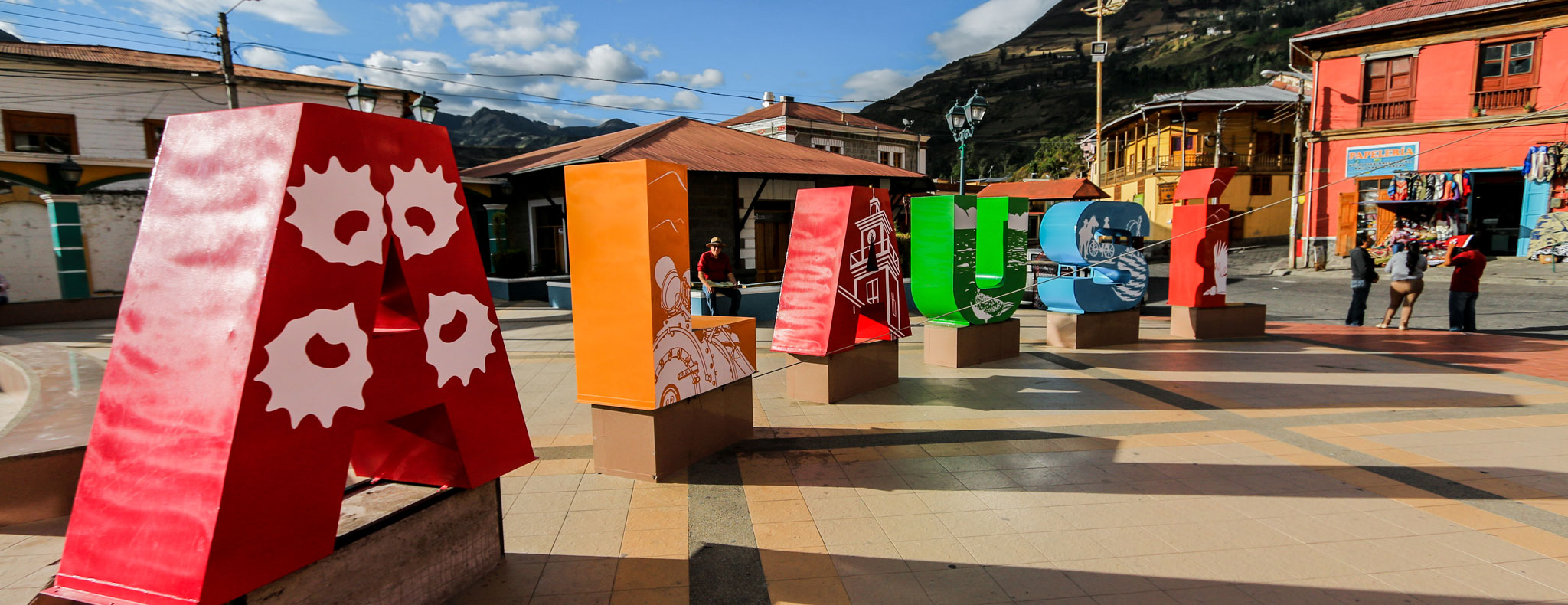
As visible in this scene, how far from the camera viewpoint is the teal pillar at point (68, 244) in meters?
14.5

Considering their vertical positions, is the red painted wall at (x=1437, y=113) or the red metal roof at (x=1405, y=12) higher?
the red metal roof at (x=1405, y=12)

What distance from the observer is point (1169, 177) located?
34.7m

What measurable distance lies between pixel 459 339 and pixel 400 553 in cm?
100

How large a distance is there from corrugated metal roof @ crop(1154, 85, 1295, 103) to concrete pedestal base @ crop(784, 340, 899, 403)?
108ft

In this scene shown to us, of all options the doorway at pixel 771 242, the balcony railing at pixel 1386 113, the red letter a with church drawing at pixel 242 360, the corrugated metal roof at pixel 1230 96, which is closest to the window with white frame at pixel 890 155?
the corrugated metal roof at pixel 1230 96

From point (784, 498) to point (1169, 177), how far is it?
36.6m

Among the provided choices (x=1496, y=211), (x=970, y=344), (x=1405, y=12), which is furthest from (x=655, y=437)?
(x=1496, y=211)

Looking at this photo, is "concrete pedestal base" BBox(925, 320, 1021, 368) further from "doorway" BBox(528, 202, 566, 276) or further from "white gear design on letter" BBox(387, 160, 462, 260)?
"doorway" BBox(528, 202, 566, 276)

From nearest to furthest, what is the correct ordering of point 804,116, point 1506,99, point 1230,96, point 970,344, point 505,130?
point 970,344
point 1506,99
point 804,116
point 1230,96
point 505,130

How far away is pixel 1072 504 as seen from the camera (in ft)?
14.8

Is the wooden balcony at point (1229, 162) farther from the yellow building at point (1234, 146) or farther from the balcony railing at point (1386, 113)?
the balcony railing at point (1386, 113)

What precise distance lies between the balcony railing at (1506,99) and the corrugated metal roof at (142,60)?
117 feet

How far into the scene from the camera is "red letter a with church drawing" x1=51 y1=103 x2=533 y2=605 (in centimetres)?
233

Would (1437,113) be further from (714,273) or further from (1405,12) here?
(714,273)
